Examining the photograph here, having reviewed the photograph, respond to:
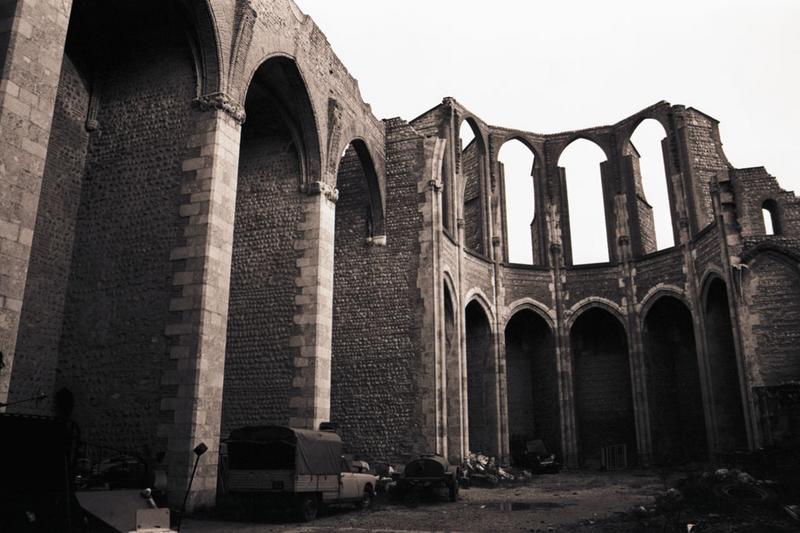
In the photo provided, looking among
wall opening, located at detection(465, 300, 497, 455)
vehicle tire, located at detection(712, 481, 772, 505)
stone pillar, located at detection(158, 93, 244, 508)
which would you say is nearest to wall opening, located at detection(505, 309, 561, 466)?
wall opening, located at detection(465, 300, 497, 455)

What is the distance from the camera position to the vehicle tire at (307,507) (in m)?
10.6

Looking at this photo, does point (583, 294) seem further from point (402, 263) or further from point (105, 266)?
point (105, 266)

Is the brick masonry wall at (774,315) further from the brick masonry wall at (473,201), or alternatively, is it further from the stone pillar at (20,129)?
the stone pillar at (20,129)

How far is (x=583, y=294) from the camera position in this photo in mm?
26344

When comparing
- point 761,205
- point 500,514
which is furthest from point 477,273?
point 500,514

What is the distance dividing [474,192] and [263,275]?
1389 centimetres

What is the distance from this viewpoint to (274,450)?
10.6 m

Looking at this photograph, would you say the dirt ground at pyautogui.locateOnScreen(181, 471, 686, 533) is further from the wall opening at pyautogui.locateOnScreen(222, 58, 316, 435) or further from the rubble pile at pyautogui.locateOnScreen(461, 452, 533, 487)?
the wall opening at pyautogui.locateOnScreen(222, 58, 316, 435)

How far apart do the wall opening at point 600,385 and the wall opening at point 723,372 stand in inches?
151

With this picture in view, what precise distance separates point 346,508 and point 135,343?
5.36 meters

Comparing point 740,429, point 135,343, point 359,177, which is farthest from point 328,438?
point 740,429

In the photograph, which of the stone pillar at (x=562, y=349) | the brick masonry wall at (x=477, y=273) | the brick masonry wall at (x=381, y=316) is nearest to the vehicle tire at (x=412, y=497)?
the brick masonry wall at (x=381, y=316)

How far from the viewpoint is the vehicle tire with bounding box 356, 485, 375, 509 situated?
42.6ft

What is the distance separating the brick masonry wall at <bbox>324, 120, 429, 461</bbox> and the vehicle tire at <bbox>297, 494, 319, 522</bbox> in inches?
289
